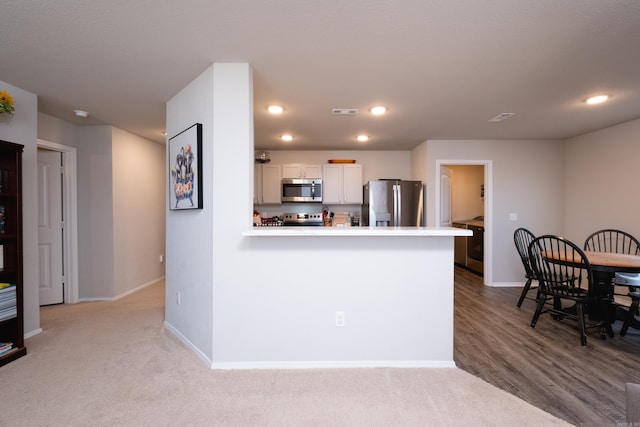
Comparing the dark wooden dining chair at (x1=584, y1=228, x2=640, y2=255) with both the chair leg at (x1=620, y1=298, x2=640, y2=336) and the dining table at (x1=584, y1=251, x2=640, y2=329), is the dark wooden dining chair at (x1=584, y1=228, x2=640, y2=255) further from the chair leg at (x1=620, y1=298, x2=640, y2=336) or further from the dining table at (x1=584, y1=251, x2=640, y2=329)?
the chair leg at (x1=620, y1=298, x2=640, y2=336)

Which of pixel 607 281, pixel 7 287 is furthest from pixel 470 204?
pixel 7 287

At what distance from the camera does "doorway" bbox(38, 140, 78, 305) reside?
12.1ft

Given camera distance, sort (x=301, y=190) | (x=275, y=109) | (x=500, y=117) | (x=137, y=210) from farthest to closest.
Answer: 1. (x=301, y=190)
2. (x=137, y=210)
3. (x=500, y=117)
4. (x=275, y=109)

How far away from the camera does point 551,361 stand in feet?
7.82

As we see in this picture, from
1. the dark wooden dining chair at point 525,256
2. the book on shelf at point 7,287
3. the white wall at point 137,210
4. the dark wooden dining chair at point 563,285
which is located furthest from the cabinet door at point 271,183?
the dark wooden dining chair at point 563,285

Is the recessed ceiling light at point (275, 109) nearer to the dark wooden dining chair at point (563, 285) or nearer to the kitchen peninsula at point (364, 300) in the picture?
the kitchen peninsula at point (364, 300)

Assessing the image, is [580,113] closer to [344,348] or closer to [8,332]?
[344,348]

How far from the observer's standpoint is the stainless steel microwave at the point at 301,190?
4.98m

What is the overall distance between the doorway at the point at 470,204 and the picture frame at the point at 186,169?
3.55m

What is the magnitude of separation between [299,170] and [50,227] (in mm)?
3314

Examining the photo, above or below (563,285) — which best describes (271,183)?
above

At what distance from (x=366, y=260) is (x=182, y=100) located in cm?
209

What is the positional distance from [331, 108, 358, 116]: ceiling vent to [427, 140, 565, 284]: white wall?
1843mm

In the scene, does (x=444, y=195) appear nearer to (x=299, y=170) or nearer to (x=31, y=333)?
(x=299, y=170)
